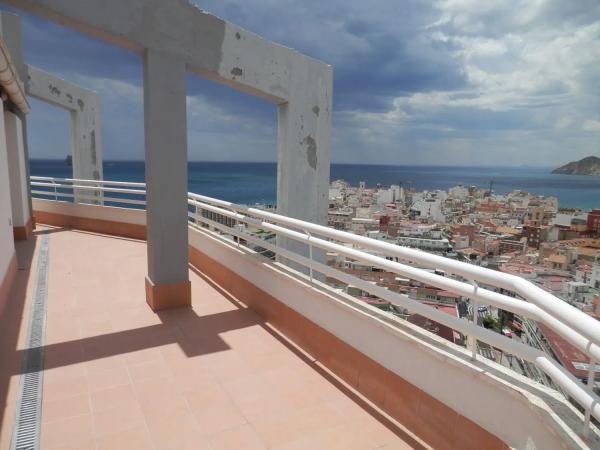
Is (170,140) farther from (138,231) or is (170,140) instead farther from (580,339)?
(138,231)

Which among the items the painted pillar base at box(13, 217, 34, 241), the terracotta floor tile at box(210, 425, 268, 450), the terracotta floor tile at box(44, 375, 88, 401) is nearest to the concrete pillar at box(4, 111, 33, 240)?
the painted pillar base at box(13, 217, 34, 241)

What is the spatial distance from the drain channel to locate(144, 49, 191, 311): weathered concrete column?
1.16 m

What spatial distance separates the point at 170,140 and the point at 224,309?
6.69 ft

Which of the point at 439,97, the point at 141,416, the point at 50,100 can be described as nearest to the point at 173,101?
the point at 141,416

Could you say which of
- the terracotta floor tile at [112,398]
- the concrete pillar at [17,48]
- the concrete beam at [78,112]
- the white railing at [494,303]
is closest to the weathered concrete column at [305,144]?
the white railing at [494,303]

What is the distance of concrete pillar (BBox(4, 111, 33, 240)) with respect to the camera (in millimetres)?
7633

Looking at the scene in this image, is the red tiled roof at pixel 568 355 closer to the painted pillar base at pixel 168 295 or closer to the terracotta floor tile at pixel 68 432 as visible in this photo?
the terracotta floor tile at pixel 68 432

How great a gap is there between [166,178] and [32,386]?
2246mm

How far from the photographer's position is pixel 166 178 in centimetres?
416

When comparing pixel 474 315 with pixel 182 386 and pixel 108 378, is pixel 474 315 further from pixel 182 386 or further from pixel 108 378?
pixel 108 378

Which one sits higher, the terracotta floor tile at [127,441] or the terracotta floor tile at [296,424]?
the terracotta floor tile at [296,424]

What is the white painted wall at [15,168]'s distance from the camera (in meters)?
7.63

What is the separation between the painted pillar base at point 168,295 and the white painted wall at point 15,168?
16.7ft

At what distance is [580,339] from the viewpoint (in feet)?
4.53
